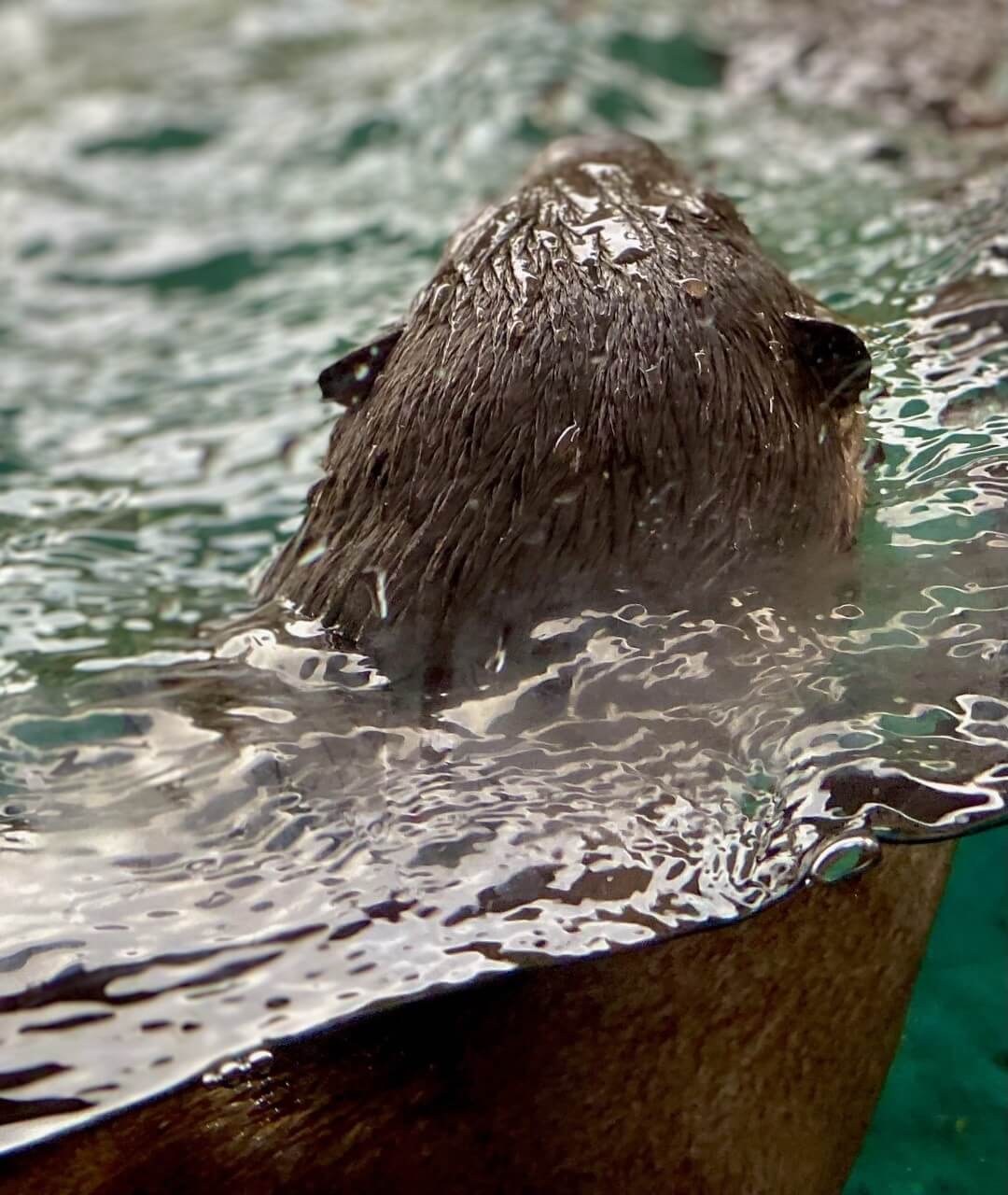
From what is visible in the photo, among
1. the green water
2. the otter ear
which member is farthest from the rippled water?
the green water

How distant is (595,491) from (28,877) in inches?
32.9

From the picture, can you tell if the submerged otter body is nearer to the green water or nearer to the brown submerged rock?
the brown submerged rock

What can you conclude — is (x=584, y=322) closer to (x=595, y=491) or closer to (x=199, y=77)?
(x=595, y=491)

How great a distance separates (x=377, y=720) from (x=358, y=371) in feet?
1.83

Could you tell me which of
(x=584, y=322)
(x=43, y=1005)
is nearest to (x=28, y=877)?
(x=43, y=1005)

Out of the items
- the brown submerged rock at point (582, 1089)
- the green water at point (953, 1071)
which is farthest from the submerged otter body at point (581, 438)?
the green water at point (953, 1071)

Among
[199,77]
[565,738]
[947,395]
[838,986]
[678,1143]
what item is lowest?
[678,1143]

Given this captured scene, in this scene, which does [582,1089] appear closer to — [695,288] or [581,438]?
[581,438]

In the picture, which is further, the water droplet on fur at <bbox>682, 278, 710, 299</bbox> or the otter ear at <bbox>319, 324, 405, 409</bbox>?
the otter ear at <bbox>319, 324, 405, 409</bbox>

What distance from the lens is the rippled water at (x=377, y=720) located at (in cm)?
169

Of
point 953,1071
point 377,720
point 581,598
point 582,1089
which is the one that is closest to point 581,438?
point 581,598

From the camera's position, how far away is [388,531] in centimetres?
209

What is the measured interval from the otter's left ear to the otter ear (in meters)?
0.57

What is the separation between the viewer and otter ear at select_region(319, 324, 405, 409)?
227cm
